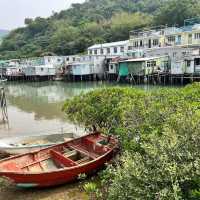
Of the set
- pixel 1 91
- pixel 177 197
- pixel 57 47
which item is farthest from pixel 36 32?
pixel 177 197

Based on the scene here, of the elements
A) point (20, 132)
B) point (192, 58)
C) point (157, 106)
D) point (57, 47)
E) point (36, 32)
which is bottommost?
point (20, 132)

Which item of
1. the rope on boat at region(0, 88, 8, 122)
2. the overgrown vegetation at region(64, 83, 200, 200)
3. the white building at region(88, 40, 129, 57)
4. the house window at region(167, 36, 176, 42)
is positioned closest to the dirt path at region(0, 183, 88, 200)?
the overgrown vegetation at region(64, 83, 200, 200)

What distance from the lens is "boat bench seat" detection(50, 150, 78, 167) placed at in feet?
26.7

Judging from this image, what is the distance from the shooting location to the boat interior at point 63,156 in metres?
8.14

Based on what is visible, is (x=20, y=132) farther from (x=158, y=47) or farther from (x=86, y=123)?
(x=158, y=47)

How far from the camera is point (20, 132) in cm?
1605

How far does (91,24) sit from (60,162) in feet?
225

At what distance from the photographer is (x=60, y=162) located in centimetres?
851

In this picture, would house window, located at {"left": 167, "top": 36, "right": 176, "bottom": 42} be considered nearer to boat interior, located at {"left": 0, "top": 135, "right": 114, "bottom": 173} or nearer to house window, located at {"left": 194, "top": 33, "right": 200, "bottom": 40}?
house window, located at {"left": 194, "top": 33, "right": 200, "bottom": 40}

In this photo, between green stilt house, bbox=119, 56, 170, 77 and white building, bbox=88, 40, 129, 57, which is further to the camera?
white building, bbox=88, 40, 129, 57

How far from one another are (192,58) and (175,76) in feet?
9.97

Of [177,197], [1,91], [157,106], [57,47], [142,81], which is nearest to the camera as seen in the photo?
[177,197]

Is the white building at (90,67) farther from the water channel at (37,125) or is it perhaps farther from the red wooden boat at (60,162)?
the red wooden boat at (60,162)

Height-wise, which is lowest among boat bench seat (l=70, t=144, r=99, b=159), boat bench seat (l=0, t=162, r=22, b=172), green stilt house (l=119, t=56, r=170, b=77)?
boat bench seat (l=0, t=162, r=22, b=172)
